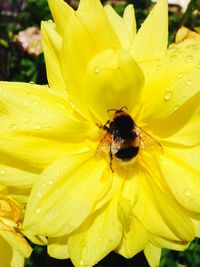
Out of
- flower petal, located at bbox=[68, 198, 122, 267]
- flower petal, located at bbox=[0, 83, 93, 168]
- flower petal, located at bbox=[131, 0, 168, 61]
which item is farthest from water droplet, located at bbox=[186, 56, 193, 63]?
flower petal, located at bbox=[68, 198, 122, 267]

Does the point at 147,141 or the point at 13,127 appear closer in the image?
the point at 13,127

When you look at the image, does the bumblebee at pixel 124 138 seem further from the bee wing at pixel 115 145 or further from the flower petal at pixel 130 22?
the flower petal at pixel 130 22

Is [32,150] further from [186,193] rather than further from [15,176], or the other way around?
[186,193]

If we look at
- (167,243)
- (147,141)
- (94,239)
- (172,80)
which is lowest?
(167,243)

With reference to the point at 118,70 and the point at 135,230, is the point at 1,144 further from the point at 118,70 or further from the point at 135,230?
the point at 135,230

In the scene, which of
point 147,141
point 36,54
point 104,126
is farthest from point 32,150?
point 36,54

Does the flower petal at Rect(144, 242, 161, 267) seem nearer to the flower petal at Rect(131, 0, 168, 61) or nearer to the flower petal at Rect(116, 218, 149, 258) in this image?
the flower petal at Rect(116, 218, 149, 258)
